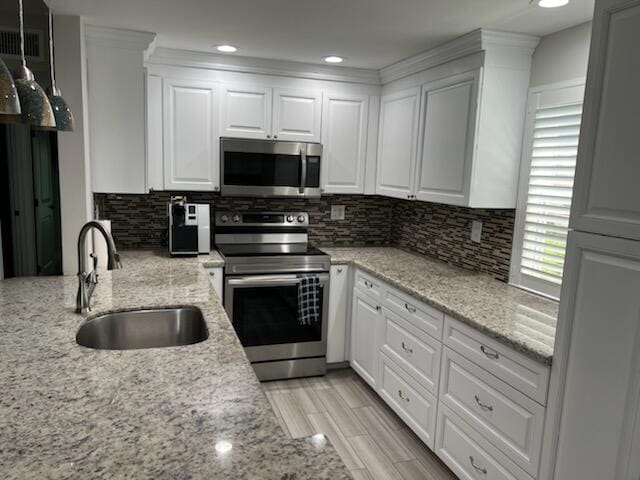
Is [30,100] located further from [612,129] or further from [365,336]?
[365,336]

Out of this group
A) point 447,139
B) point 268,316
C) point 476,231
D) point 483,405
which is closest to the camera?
point 483,405

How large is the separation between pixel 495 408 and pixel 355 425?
1.07 m

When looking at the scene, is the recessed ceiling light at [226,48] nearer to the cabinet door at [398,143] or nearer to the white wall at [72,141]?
the white wall at [72,141]

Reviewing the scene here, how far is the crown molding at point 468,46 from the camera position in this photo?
2.45 meters

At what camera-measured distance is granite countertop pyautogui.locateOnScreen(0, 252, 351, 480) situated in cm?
95

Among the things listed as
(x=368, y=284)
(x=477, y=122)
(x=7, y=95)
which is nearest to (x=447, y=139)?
(x=477, y=122)

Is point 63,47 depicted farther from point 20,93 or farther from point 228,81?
point 20,93

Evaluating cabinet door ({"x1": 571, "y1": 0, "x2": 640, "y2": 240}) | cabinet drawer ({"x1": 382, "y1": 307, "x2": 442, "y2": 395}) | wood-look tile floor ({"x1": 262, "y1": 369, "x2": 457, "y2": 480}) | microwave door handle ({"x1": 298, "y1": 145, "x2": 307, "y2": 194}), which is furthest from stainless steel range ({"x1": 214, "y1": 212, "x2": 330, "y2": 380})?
cabinet door ({"x1": 571, "y1": 0, "x2": 640, "y2": 240})

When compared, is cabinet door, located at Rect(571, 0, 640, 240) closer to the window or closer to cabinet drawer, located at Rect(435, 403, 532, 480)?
the window

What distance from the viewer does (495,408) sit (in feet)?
6.49

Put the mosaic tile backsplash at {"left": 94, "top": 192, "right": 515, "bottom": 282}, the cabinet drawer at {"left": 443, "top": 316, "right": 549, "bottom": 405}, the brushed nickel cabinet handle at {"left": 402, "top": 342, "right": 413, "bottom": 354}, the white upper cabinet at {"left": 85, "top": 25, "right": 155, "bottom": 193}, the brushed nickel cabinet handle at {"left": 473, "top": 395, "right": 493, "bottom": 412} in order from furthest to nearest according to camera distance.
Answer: the mosaic tile backsplash at {"left": 94, "top": 192, "right": 515, "bottom": 282}
the white upper cabinet at {"left": 85, "top": 25, "right": 155, "bottom": 193}
the brushed nickel cabinet handle at {"left": 402, "top": 342, "right": 413, "bottom": 354}
the brushed nickel cabinet handle at {"left": 473, "top": 395, "right": 493, "bottom": 412}
the cabinet drawer at {"left": 443, "top": 316, "right": 549, "bottom": 405}

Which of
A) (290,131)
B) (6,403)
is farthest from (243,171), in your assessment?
(6,403)

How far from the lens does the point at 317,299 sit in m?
3.29

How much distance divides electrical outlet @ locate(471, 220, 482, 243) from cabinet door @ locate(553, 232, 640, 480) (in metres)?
1.34
